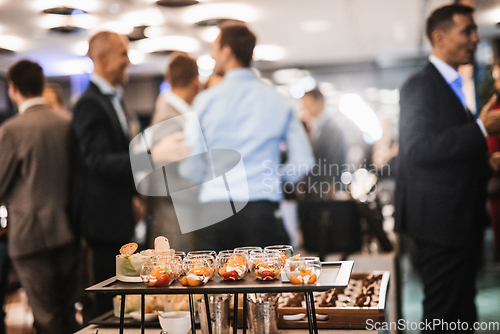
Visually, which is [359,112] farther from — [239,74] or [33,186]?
[33,186]

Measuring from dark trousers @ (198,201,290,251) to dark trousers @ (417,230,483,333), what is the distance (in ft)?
1.99

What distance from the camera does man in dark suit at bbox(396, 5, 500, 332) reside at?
6.38 feet

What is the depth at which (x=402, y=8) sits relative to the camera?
5.34 metres

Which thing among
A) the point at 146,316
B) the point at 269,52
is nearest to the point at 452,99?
the point at 146,316

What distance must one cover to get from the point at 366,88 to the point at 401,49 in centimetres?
327

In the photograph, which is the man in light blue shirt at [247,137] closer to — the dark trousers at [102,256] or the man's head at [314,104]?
the dark trousers at [102,256]

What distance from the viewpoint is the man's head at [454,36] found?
206cm

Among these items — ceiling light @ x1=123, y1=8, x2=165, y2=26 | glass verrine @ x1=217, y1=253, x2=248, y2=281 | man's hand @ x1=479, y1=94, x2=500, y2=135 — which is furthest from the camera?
ceiling light @ x1=123, y1=8, x2=165, y2=26

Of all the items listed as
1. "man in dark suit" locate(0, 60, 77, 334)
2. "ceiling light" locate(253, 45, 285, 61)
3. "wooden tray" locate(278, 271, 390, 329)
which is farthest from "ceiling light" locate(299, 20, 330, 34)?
"wooden tray" locate(278, 271, 390, 329)

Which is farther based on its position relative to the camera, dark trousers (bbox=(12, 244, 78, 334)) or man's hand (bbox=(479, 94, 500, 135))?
dark trousers (bbox=(12, 244, 78, 334))

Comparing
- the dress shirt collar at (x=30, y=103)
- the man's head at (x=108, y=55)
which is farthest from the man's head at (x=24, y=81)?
the man's head at (x=108, y=55)

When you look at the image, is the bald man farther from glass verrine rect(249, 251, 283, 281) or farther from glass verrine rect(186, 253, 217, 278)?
glass verrine rect(249, 251, 283, 281)

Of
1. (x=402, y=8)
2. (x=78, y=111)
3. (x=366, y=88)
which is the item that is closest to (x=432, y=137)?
(x=78, y=111)

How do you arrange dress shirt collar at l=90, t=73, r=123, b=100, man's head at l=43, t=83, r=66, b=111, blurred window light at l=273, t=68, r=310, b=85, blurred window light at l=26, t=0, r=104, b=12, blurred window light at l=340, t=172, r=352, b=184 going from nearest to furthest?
dress shirt collar at l=90, t=73, r=123, b=100 < blurred window light at l=340, t=172, r=352, b=184 < man's head at l=43, t=83, r=66, b=111 < blurred window light at l=26, t=0, r=104, b=12 < blurred window light at l=273, t=68, r=310, b=85
